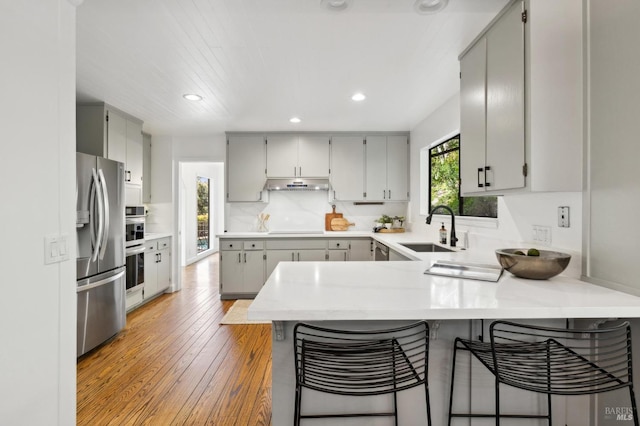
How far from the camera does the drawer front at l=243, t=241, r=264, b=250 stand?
4.47 meters

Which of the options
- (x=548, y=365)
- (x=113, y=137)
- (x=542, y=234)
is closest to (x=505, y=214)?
(x=542, y=234)

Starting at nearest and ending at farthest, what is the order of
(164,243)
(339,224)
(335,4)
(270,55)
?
(335,4), (270,55), (164,243), (339,224)

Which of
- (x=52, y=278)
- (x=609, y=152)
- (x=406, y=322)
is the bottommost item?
(x=406, y=322)

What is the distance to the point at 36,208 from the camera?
136 centimetres

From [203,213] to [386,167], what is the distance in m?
5.28

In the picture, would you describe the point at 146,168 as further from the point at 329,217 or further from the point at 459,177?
the point at 459,177

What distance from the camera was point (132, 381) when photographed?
7.79ft

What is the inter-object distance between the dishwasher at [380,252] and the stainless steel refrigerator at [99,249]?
9.05ft

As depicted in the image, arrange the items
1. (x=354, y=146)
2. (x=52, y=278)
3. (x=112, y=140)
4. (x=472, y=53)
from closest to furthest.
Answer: (x=52, y=278) < (x=472, y=53) < (x=112, y=140) < (x=354, y=146)

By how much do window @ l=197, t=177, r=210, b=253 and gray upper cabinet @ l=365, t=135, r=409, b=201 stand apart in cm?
481

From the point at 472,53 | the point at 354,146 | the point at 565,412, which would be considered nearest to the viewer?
the point at 565,412

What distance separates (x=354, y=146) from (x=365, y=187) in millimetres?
626

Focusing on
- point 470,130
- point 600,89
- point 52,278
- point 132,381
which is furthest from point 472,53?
point 132,381

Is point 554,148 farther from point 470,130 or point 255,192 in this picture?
point 255,192
